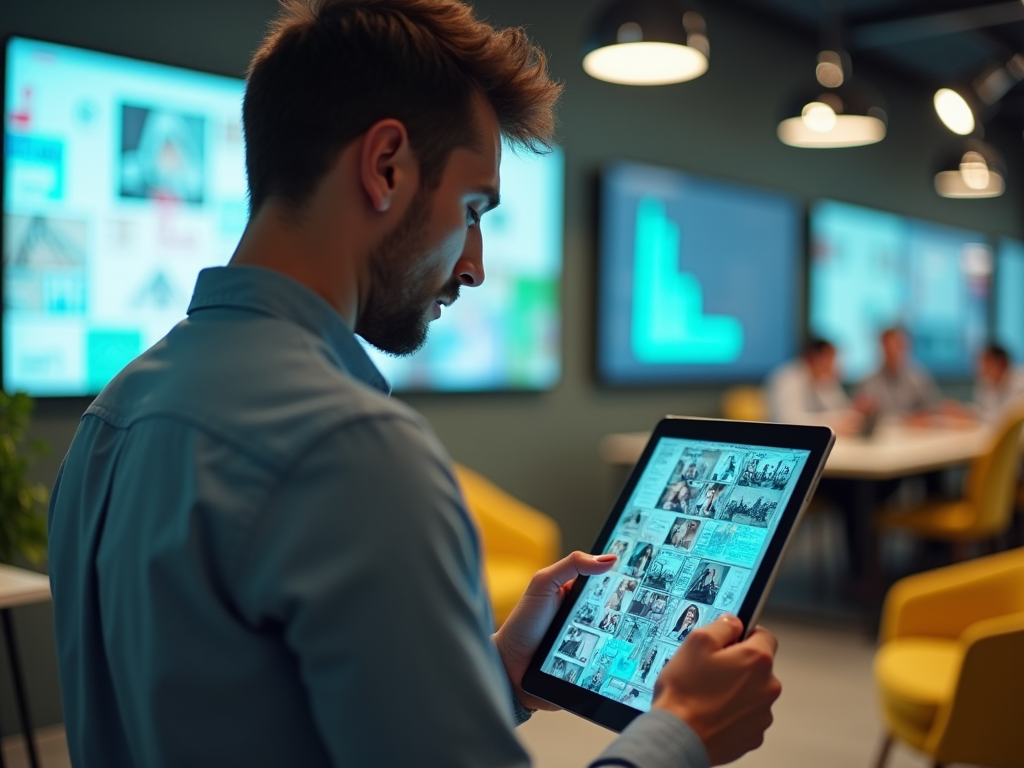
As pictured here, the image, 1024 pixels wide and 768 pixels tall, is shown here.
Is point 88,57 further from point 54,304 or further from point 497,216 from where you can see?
point 497,216

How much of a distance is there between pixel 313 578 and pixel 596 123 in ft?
16.7

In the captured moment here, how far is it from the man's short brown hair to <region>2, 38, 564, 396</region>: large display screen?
266 centimetres

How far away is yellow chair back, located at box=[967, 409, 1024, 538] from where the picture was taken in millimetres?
4852

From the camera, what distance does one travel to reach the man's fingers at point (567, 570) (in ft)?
3.63

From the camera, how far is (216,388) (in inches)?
29.6

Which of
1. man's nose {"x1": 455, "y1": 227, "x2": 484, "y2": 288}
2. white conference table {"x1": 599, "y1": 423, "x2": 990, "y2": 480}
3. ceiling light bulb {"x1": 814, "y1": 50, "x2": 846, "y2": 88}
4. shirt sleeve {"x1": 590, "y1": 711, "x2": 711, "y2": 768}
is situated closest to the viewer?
shirt sleeve {"x1": 590, "y1": 711, "x2": 711, "y2": 768}

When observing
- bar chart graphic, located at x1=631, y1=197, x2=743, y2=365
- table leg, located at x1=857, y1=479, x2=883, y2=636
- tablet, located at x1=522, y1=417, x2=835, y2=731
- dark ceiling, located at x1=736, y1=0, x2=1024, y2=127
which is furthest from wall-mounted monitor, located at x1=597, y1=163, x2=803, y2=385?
tablet, located at x1=522, y1=417, x2=835, y2=731

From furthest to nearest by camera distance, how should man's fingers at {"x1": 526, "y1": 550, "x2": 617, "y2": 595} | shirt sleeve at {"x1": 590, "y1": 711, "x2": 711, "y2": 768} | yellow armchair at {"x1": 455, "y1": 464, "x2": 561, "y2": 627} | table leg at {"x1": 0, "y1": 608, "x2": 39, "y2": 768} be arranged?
yellow armchair at {"x1": 455, "y1": 464, "x2": 561, "y2": 627}, table leg at {"x1": 0, "y1": 608, "x2": 39, "y2": 768}, man's fingers at {"x1": 526, "y1": 550, "x2": 617, "y2": 595}, shirt sleeve at {"x1": 590, "y1": 711, "x2": 711, "y2": 768}

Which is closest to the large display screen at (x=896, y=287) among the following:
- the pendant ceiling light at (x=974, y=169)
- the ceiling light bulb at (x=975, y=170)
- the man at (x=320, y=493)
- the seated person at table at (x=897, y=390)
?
the seated person at table at (x=897, y=390)

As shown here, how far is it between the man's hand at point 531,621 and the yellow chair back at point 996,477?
4315 millimetres

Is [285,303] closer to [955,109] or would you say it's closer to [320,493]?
[320,493]

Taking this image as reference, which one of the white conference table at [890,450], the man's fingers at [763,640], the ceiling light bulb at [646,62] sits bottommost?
the white conference table at [890,450]

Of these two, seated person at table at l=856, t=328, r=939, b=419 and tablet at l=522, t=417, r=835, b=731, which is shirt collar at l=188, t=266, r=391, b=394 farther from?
seated person at table at l=856, t=328, r=939, b=419

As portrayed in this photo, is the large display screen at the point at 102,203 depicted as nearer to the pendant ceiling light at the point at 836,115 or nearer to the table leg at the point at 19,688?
the table leg at the point at 19,688
